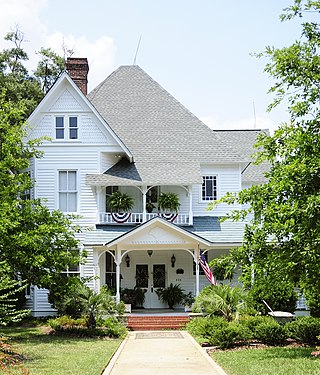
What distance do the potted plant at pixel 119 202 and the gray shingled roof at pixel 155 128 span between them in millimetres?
1377

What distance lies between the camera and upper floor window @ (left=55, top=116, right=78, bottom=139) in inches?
1180

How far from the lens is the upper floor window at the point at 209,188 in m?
31.8

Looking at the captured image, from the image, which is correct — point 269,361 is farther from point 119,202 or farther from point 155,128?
point 155,128

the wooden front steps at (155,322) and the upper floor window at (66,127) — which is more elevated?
the upper floor window at (66,127)

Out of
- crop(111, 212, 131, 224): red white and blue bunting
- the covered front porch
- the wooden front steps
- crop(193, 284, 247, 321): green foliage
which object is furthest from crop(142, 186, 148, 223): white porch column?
crop(193, 284, 247, 321): green foliage

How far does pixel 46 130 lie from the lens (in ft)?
98.0

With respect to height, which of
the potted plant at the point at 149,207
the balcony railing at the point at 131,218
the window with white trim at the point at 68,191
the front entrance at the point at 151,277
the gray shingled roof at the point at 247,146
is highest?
the gray shingled roof at the point at 247,146

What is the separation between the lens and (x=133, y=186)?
99.9 ft

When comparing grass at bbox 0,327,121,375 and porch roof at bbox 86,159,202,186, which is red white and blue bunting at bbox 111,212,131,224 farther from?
grass at bbox 0,327,121,375

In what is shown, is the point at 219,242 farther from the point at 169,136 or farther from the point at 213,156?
the point at 169,136

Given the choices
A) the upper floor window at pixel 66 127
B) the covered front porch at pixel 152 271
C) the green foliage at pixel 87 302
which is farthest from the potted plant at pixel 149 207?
the green foliage at pixel 87 302

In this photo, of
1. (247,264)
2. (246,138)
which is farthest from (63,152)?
(247,264)

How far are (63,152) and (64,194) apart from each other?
1966 mm

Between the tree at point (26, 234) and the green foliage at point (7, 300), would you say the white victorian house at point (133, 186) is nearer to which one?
the tree at point (26, 234)
